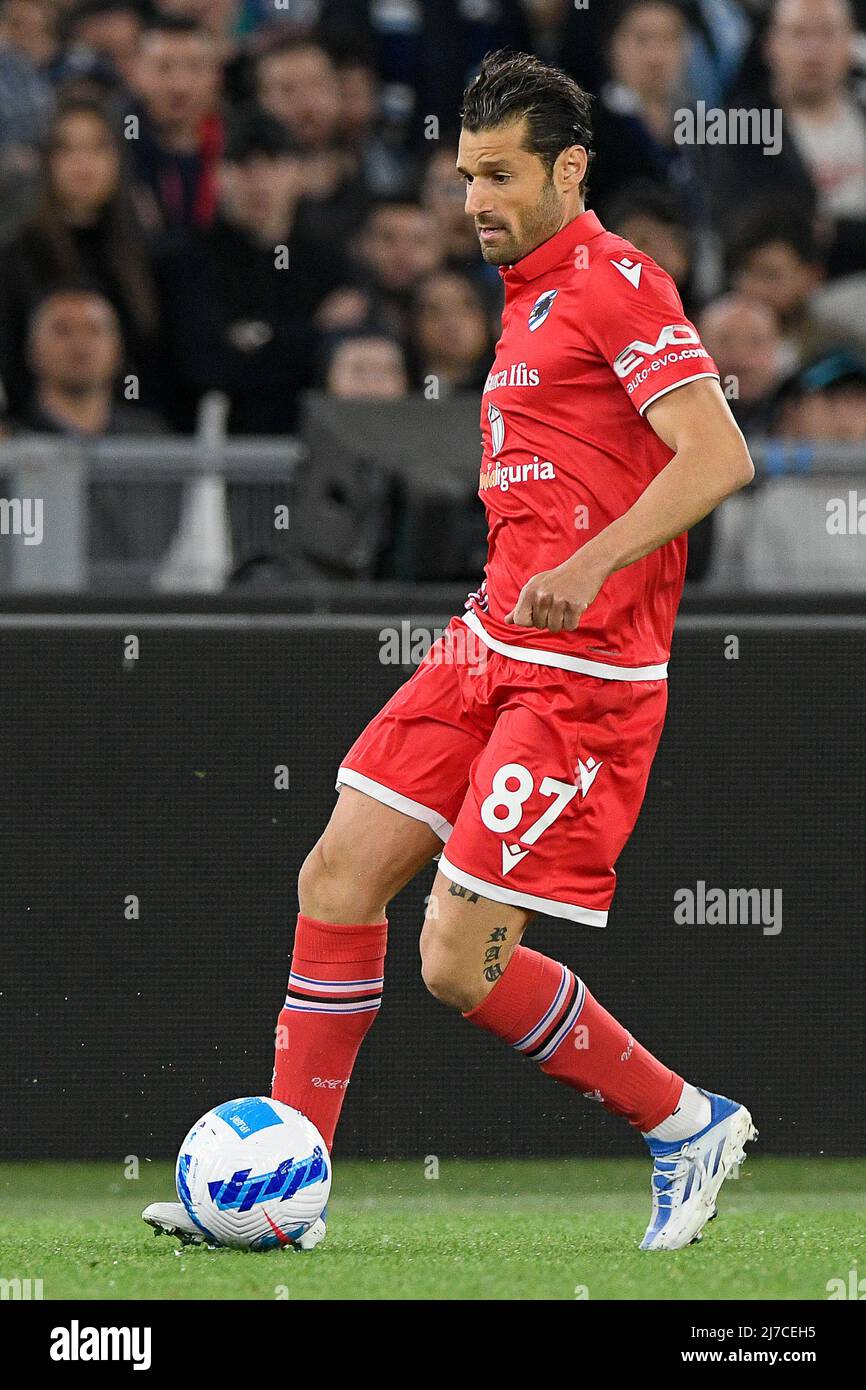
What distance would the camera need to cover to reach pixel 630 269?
417 centimetres

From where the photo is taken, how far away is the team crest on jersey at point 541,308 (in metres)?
4.25

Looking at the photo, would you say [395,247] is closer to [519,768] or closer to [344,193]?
[344,193]

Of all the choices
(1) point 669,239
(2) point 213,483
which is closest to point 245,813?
(2) point 213,483

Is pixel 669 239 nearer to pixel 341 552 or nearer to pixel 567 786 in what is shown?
pixel 341 552

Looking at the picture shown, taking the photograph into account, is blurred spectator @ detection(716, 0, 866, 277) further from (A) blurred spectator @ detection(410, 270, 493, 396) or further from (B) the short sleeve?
(B) the short sleeve

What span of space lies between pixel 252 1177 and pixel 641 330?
5.72 feet

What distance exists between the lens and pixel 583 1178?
5445 mm

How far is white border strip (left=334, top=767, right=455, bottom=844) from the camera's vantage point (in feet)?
14.3

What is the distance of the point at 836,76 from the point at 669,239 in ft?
5.80

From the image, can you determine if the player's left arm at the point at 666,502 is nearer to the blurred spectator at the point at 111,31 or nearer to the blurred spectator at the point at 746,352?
the blurred spectator at the point at 746,352

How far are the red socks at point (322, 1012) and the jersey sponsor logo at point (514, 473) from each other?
3.01 feet

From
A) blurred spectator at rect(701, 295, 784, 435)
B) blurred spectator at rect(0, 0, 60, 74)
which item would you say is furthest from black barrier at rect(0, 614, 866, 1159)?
blurred spectator at rect(0, 0, 60, 74)

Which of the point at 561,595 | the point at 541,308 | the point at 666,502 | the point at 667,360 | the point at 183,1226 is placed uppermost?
the point at 541,308

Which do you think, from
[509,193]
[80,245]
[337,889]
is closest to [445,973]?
[337,889]
